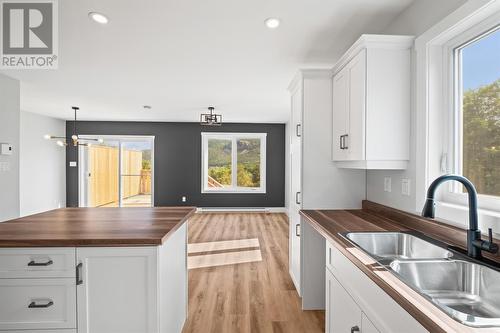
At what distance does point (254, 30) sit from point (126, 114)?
477cm

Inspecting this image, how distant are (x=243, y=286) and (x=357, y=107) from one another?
2164 mm

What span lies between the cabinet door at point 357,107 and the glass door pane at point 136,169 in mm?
6068

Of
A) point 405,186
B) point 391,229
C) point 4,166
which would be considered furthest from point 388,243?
point 4,166

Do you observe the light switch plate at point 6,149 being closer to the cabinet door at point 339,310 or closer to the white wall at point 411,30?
the cabinet door at point 339,310

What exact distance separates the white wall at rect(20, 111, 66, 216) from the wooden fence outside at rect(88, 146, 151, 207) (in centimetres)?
70

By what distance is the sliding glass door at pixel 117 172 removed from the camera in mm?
7156

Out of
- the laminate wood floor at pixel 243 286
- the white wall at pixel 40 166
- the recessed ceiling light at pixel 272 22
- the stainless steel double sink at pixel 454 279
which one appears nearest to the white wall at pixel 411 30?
the stainless steel double sink at pixel 454 279

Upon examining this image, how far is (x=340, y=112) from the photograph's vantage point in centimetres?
233

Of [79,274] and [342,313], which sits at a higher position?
[79,274]

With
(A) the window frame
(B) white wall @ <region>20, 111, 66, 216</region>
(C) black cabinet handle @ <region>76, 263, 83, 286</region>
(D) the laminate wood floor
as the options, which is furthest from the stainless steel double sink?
(B) white wall @ <region>20, 111, 66, 216</region>

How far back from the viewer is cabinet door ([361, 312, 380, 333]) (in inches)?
44.0

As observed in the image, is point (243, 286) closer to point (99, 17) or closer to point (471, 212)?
point (471, 212)

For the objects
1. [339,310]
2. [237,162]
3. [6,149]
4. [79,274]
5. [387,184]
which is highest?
[6,149]

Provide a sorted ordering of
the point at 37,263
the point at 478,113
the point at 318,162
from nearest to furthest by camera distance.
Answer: the point at 37,263
the point at 478,113
the point at 318,162
